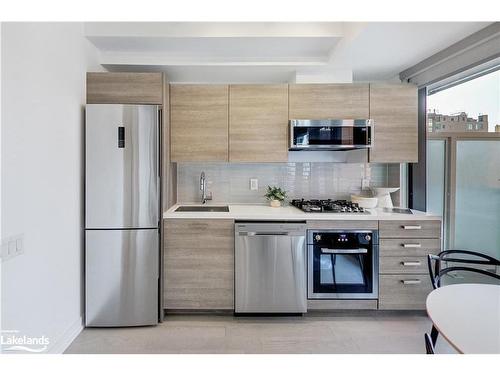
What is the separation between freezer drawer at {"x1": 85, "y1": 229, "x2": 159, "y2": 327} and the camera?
8.15 ft

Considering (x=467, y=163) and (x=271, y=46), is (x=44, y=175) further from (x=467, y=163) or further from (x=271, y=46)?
(x=467, y=163)


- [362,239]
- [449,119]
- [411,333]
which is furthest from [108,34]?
[411,333]

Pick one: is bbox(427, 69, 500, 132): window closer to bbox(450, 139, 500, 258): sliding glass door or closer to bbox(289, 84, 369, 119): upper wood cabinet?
bbox(450, 139, 500, 258): sliding glass door

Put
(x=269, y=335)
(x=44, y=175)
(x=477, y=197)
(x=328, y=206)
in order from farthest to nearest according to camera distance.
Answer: (x=328, y=206) → (x=477, y=197) → (x=269, y=335) → (x=44, y=175)

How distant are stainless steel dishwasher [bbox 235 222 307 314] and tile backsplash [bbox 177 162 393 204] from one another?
77cm

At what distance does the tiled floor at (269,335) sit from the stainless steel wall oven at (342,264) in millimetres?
240

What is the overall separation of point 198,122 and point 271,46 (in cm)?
94

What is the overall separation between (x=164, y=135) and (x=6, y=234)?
137 centimetres

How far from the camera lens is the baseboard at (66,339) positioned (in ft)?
6.86

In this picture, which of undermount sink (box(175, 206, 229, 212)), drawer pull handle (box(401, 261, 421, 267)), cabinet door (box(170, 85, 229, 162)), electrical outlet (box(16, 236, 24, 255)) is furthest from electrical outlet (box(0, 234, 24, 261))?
drawer pull handle (box(401, 261, 421, 267))

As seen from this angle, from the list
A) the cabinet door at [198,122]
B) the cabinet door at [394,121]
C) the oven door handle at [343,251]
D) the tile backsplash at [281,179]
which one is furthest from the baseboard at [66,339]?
the cabinet door at [394,121]

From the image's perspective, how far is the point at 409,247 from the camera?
2658 mm

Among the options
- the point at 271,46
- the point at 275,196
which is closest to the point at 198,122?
the point at 271,46

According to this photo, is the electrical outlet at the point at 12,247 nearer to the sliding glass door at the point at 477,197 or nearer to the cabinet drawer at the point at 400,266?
the cabinet drawer at the point at 400,266
